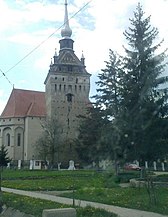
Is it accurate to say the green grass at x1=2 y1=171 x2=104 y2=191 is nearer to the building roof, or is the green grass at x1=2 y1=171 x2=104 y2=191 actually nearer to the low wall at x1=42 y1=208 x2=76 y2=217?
the low wall at x1=42 y1=208 x2=76 y2=217

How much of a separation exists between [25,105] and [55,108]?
9.82 metres

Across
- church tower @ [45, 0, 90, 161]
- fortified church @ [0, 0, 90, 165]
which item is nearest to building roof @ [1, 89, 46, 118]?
fortified church @ [0, 0, 90, 165]

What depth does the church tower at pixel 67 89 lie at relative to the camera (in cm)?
8400

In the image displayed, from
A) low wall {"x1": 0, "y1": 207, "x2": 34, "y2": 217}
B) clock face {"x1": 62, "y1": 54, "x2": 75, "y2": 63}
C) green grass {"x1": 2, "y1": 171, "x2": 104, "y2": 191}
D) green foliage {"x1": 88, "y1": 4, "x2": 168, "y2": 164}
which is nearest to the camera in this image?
low wall {"x1": 0, "y1": 207, "x2": 34, "y2": 217}

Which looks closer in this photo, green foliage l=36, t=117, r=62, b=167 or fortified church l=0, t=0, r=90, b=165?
green foliage l=36, t=117, r=62, b=167

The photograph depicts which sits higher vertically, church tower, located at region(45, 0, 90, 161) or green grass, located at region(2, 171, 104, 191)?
church tower, located at region(45, 0, 90, 161)

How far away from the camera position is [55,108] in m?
84.4

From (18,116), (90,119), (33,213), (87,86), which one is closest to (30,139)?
(18,116)

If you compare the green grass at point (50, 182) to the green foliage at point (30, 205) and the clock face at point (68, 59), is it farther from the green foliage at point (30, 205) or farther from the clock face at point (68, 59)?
the clock face at point (68, 59)

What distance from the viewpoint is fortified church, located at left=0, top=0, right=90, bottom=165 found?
8425cm

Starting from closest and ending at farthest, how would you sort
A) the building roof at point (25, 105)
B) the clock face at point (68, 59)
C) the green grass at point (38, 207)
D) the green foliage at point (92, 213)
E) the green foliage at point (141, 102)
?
1. the green foliage at point (92, 213)
2. the green grass at point (38, 207)
3. the green foliage at point (141, 102)
4. the clock face at point (68, 59)
5. the building roof at point (25, 105)

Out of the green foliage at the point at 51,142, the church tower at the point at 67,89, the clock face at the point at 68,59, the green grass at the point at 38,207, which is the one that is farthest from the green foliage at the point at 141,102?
the clock face at the point at 68,59

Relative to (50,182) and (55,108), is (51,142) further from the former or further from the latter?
(50,182)

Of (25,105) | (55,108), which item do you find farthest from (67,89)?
(25,105)
